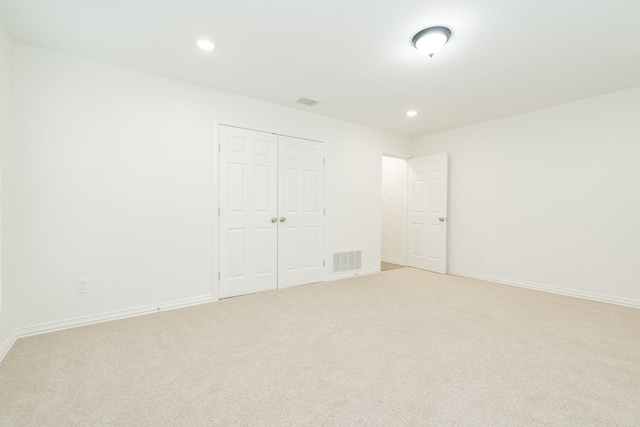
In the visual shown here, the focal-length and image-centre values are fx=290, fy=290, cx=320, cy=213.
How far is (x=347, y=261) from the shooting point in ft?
15.6

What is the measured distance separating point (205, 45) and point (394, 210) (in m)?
4.76

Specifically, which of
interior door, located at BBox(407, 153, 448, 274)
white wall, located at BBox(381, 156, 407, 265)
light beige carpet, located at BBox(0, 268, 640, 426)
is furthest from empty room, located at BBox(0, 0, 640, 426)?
white wall, located at BBox(381, 156, 407, 265)

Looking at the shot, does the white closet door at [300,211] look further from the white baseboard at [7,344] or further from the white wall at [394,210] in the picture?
the white baseboard at [7,344]

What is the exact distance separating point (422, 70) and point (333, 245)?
8.85 ft

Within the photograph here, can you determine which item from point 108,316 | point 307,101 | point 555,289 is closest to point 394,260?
point 555,289

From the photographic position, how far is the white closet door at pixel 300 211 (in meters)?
4.09

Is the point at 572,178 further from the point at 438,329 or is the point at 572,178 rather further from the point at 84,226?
the point at 84,226

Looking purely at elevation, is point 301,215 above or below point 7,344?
above

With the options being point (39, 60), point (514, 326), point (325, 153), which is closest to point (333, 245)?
point (325, 153)

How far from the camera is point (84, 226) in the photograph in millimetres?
2787

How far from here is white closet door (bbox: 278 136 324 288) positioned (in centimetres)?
409

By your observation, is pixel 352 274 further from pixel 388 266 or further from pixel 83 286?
pixel 83 286

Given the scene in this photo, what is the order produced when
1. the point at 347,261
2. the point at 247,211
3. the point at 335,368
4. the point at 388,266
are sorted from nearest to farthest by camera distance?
1. the point at 335,368
2. the point at 247,211
3. the point at 347,261
4. the point at 388,266

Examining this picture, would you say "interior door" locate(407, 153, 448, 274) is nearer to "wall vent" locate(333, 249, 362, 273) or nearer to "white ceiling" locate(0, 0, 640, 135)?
"wall vent" locate(333, 249, 362, 273)
